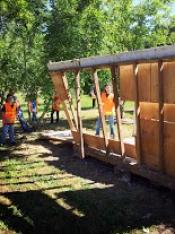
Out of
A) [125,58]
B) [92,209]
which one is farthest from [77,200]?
[125,58]

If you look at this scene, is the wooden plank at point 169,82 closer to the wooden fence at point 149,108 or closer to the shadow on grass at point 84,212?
the wooden fence at point 149,108

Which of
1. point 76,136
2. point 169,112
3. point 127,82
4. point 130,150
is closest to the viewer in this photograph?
point 169,112

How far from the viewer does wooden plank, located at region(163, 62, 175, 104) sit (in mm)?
8141

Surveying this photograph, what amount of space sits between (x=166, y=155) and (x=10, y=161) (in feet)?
16.9

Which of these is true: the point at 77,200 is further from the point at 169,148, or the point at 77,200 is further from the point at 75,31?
the point at 75,31

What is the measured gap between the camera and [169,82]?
821cm

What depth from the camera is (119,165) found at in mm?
10164

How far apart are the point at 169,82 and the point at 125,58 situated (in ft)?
3.94

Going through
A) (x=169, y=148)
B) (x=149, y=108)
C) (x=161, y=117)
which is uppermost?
(x=149, y=108)

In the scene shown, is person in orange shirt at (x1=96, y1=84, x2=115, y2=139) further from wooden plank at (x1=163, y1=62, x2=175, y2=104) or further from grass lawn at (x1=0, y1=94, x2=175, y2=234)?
wooden plank at (x1=163, y1=62, x2=175, y2=104)

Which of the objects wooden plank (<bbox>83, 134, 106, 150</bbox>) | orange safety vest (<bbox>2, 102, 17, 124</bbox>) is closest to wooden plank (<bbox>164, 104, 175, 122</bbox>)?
wooden plank (<bbox>83, 134, 106, 150</bbox>)

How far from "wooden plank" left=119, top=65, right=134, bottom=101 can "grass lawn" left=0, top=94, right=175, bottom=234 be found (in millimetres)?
1739

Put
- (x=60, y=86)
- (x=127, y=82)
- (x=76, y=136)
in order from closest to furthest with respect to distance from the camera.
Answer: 1. (x=127, y=82)
2. (x=76, y=136)
3. (x=60, y=86)

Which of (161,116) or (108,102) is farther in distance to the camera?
(108,102)
